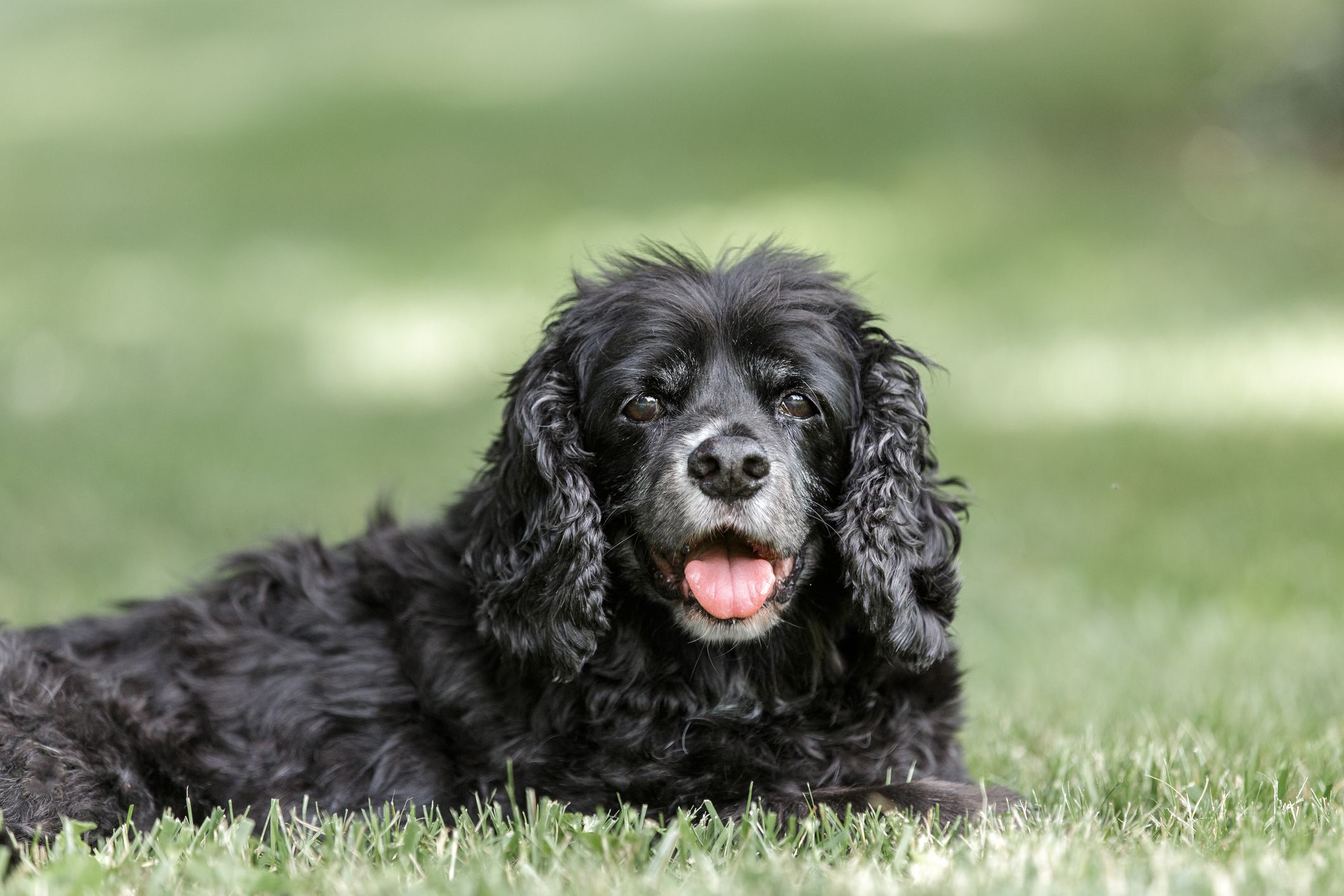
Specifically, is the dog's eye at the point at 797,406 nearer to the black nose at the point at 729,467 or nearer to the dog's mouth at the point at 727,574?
the black nose at the point at 729,467

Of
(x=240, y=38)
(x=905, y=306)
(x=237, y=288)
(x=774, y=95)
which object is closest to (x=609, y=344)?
(x=905, y=306)

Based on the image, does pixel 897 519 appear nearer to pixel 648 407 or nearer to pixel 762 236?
pixel 648 407

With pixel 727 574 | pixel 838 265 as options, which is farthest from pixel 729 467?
pixel 838 265

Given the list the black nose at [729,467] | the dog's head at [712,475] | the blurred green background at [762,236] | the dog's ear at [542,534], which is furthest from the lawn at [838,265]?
the black nose at [729,467]

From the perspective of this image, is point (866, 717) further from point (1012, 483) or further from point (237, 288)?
point (237, 288)

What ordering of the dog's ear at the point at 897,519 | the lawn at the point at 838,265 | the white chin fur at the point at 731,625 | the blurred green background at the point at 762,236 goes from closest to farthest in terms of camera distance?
the lawn at the point at 838,265
the white chin fur at the point at 731,625
the dog's ear at the point at 897,519
the blurred green background at the point at 762,236

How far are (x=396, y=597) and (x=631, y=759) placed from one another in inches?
40.4

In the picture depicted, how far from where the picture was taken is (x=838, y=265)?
48.1 feet

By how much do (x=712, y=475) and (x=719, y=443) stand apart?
94mm

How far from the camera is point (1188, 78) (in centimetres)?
2117

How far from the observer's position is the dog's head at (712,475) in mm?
4379

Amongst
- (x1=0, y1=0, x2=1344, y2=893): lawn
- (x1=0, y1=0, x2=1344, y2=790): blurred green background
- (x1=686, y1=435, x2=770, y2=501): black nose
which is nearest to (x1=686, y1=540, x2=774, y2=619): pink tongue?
(x1=686, y1=435, x2=770, y2=501): black nose

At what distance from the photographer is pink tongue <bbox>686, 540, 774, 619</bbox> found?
4.34 metres

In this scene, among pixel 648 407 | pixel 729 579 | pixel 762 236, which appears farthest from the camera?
pixel 762 236
